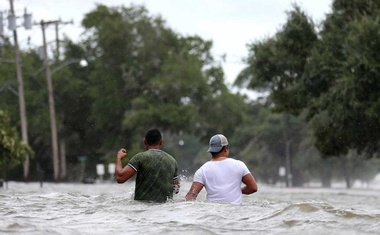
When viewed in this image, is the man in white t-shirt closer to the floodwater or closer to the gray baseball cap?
the gray baseball cap

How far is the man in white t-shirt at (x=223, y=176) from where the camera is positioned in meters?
15.1

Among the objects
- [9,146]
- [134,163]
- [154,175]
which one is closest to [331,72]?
[9,146]

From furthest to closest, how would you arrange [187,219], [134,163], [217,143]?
[134,163] → [217,143] → [187,219]

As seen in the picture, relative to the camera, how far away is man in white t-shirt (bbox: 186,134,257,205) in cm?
1506

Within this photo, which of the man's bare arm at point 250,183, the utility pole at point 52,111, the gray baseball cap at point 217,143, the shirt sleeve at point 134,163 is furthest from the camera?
the utility pole at point 52,111

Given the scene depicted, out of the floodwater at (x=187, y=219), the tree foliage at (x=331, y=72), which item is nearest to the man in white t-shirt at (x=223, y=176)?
the floodwater at (x=187, y=219)

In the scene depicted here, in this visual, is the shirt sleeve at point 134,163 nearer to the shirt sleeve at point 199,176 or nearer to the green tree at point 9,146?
the shirt sleeve at point 199,176

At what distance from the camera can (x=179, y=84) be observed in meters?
84.6

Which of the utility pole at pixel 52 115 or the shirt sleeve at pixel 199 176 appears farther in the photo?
the utility pole at pixel 52 115

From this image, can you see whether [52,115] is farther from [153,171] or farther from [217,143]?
[217,143]

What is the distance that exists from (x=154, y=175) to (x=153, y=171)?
0.06 metres

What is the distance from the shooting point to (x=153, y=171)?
16344mm

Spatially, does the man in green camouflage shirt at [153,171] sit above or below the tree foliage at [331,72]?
below

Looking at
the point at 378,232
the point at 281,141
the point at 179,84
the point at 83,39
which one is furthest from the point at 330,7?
the point at 281,141
